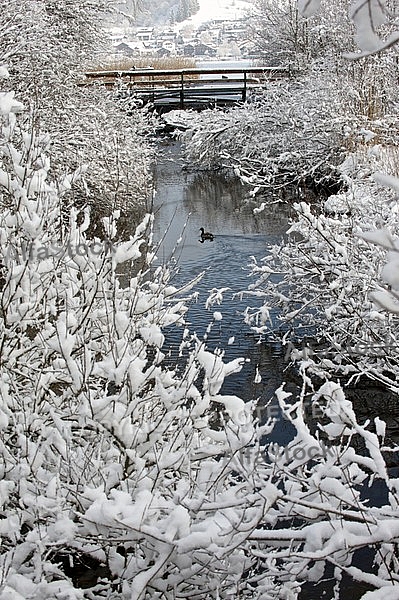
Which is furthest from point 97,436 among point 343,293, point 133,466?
point 343,293

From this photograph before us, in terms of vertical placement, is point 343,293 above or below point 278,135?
below

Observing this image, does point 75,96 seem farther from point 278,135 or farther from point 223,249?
point 278,135

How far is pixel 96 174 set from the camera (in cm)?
1429

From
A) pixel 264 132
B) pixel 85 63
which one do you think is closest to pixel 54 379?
pixel 85 63

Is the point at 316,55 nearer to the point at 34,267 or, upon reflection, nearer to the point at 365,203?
the point at 365,203

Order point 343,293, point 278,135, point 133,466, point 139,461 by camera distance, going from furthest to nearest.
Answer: point 278,135 < point 343,293 < point 133,466 < point 139,461

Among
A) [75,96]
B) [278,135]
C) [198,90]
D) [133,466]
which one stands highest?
[198,90]

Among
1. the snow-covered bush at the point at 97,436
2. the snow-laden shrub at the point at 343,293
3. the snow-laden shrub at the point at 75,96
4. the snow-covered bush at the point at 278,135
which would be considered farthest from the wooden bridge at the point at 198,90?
the snow-covered bush at the point at 97,436

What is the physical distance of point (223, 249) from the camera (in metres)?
13.0

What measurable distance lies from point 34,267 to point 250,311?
17.7ft

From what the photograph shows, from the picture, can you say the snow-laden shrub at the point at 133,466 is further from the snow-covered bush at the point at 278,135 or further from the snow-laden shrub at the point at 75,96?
the snow-covered bush at the point at 278,135

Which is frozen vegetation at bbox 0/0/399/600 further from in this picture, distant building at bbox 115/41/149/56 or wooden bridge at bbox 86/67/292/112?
distant building at bbox 115/41/149/56

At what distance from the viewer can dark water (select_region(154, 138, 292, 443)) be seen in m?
8.67

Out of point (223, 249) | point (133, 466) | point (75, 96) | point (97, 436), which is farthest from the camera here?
point (75, 96)
